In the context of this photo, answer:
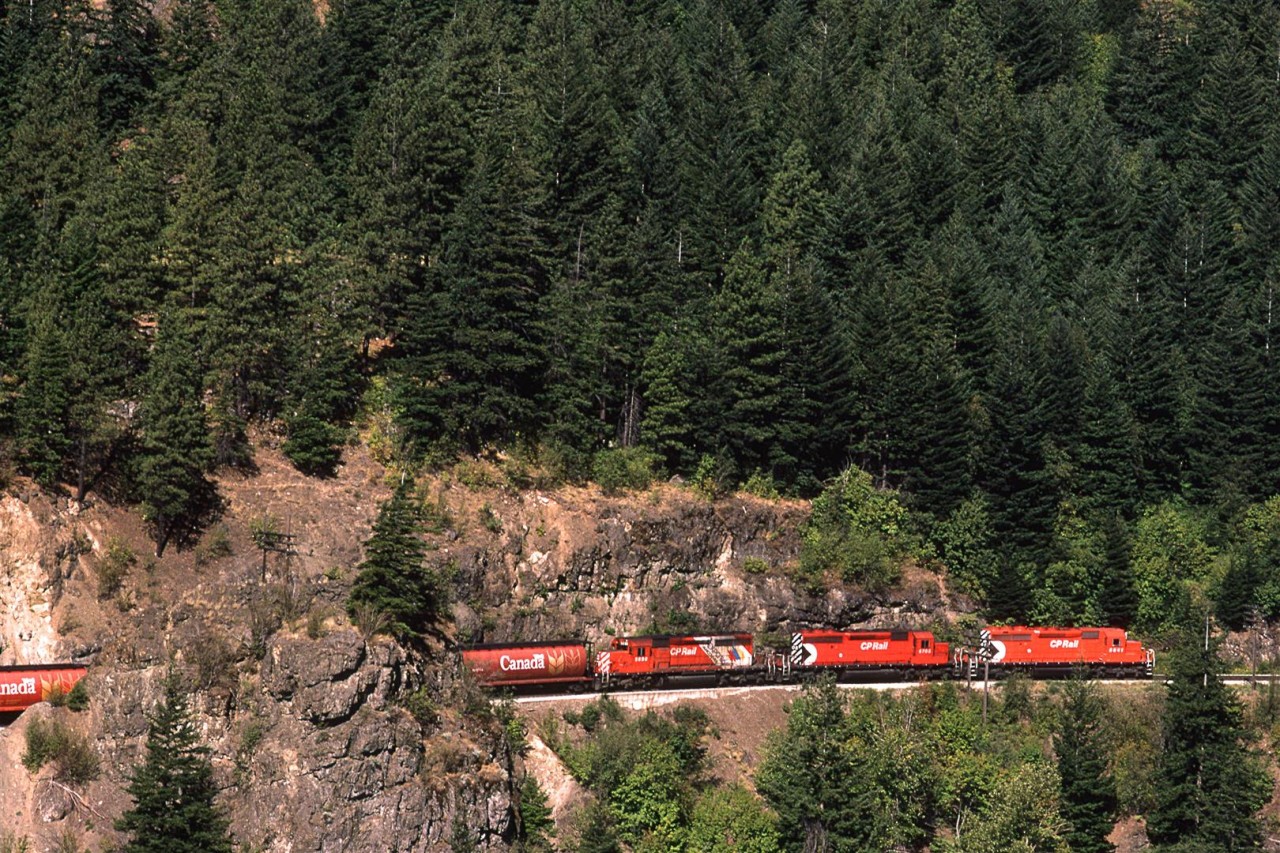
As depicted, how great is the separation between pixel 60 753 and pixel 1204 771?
167 feet

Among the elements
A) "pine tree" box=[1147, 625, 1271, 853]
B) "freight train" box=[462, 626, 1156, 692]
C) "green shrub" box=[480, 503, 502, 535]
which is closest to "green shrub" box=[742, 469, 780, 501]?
"freight train" box=[462, 626, 1156, 692]

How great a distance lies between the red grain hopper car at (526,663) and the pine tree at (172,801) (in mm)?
15220

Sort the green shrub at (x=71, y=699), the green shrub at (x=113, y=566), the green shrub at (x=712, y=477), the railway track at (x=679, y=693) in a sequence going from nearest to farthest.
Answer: the green shrub at (x=71, y=699) → the green shrub at (x=113, y=566) → the railway track at (x=679, y=693) → the green shrub at (x=712, y=477)

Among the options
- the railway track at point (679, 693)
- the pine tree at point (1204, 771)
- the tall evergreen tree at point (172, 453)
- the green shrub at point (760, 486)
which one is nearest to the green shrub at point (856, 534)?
the green shrub at point (760, 486)

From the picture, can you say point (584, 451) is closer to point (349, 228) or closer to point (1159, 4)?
point (349, 228)

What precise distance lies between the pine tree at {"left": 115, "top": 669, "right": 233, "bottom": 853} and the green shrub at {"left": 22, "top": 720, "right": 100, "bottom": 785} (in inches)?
152

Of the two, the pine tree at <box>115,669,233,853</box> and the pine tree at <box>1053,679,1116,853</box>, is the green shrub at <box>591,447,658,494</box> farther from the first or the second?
the pine tree at <box>115,669,233,853</box>

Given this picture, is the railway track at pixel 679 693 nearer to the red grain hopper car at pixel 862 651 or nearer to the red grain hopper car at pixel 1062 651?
the red grain hopper car at pixel 862 651

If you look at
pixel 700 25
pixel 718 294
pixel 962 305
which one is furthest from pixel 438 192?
pixel 700 25

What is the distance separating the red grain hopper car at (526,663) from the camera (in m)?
90.5

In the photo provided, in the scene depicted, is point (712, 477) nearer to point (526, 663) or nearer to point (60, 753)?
point (526, 663)

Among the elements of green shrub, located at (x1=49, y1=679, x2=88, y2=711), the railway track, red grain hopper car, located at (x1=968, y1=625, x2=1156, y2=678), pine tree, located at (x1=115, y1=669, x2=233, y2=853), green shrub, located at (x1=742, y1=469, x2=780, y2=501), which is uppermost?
green shrub, located at (x1=742, y1=469, x2=780, y2=501)

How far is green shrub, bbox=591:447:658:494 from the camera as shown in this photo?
333 ft

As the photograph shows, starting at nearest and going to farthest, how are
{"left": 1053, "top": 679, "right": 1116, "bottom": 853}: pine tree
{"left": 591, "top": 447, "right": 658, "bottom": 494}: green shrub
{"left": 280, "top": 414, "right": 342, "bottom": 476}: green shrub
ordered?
1. {"left": 1053, "top": 679, "right": 1116, "bottom": 853}: pine tree
2. {"left": 280, "top": 414, "right": 342, "bottom": 476}: green shrub
3. {"left": 591, "top": 447, "right": 658, "bottom": 494}: green shrub
